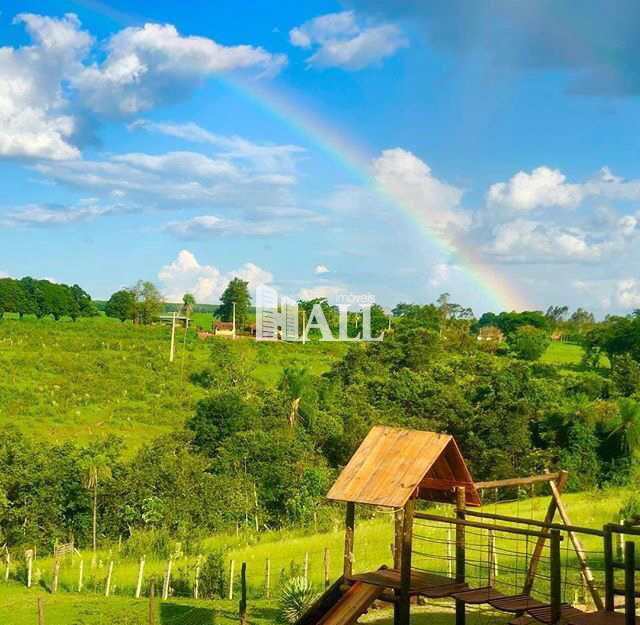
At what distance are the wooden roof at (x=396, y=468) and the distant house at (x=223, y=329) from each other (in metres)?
64.2

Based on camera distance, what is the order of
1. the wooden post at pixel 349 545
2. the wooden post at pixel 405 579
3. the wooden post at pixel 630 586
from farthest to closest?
the wooden post at pixel 349 545 < the wooden post at pixel 405 579 < the wooden post at pixel 630 586

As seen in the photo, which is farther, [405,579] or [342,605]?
[342,605]

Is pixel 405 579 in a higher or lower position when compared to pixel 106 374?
lower

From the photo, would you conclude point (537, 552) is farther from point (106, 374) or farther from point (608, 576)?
point (106, 374)

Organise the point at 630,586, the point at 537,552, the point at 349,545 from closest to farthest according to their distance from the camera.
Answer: the point at 630,586
the point at 349,545
the point at 537,552

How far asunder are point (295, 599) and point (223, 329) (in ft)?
213

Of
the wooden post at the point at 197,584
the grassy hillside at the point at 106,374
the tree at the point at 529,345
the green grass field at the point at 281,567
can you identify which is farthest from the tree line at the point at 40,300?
the wooden post at the point at 197,584

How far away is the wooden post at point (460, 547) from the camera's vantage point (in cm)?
1136

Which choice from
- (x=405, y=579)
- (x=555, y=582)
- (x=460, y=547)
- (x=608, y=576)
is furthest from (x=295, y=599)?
(x=608, y=576)

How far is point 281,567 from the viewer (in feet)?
71.2

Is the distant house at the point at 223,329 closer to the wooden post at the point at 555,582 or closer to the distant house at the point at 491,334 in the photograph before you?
the distant house at the point at 491,334

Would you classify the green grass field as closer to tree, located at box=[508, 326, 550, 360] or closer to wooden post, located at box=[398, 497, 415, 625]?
wooden post, located at box=[398, 497, 415, 625]

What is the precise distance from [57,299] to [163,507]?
61709 mm

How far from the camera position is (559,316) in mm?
105625
